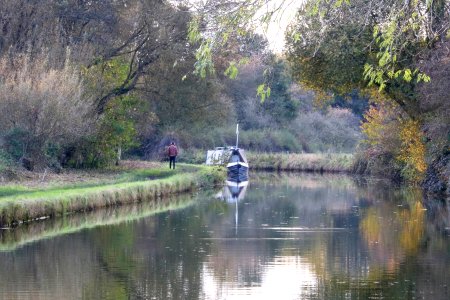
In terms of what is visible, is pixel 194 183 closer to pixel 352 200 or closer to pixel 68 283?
pixel 352 200

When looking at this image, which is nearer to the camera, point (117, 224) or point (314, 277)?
point (314, 277)

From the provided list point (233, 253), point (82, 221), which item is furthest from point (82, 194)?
point (233, 253)

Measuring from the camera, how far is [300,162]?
70875 mm

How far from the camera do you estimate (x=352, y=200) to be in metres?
38.8

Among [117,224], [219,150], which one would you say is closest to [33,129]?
[117,224]

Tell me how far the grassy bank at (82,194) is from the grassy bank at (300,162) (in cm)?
2421

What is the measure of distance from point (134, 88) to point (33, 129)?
10493 millimetres

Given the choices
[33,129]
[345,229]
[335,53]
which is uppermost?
[335,53]

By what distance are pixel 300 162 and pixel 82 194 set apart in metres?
42.3

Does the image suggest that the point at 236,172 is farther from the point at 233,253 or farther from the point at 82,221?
the point at 233,253

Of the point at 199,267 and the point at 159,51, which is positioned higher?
the point at 159,51

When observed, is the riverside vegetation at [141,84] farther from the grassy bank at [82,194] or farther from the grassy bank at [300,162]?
the grassy bank at [300,162]

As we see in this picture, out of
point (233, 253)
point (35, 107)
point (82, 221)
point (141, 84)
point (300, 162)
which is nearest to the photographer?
point (233, 253)

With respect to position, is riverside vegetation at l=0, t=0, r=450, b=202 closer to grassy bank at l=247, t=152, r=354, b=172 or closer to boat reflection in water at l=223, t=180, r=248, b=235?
boat reflection in water at l=223, t=180, r=248, b=235
